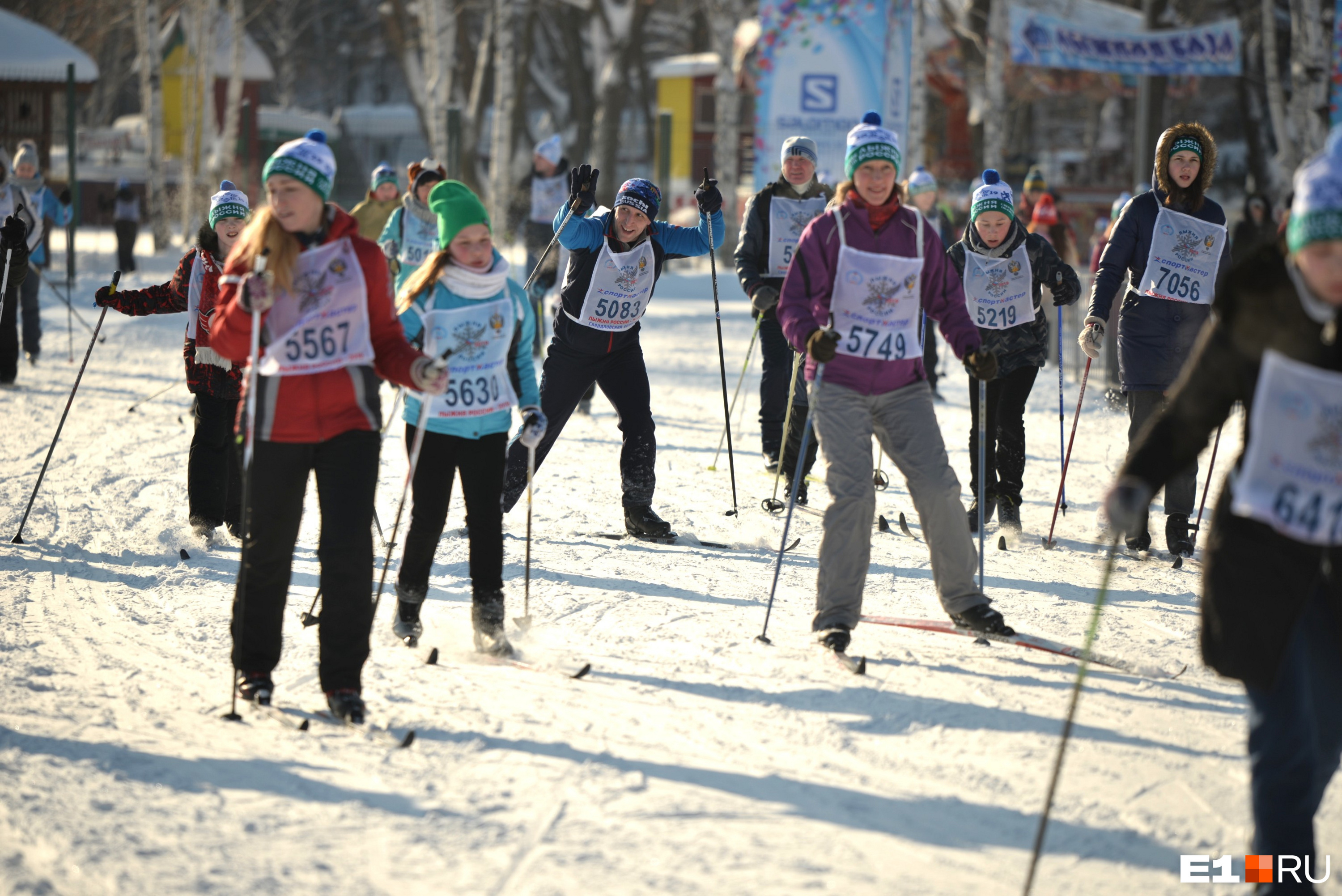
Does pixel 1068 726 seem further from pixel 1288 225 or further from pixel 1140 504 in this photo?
pixel 1288 225

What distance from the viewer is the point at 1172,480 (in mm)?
6562

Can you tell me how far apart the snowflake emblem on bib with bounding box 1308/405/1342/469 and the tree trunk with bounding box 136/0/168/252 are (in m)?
23.4

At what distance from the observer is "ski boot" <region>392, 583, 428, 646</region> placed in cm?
500

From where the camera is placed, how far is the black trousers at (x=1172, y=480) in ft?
21.4

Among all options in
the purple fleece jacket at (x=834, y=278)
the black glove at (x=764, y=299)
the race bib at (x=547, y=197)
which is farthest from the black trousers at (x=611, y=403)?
the race bib at (x=547, y=197)

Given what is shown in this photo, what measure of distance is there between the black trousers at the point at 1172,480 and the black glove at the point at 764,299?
1896 millimetres

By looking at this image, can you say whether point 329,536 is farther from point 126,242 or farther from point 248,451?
point 126,242

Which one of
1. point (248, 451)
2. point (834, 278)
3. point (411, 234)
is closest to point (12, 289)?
point (411, 234)

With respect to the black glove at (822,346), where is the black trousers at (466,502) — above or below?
below

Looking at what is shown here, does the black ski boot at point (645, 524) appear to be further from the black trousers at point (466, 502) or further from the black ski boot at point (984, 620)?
the black ski boot at point (984, 620)

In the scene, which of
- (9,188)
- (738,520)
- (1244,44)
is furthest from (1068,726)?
(1244,44)

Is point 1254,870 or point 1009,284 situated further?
point 1009,284

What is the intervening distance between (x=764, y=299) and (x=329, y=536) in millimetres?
2861

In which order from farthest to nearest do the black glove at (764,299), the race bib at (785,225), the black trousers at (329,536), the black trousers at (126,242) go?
the black trousers at (126,242) → the race bib at (785,225) → the black glove at (764,299) → the black trousers at (329,536)
